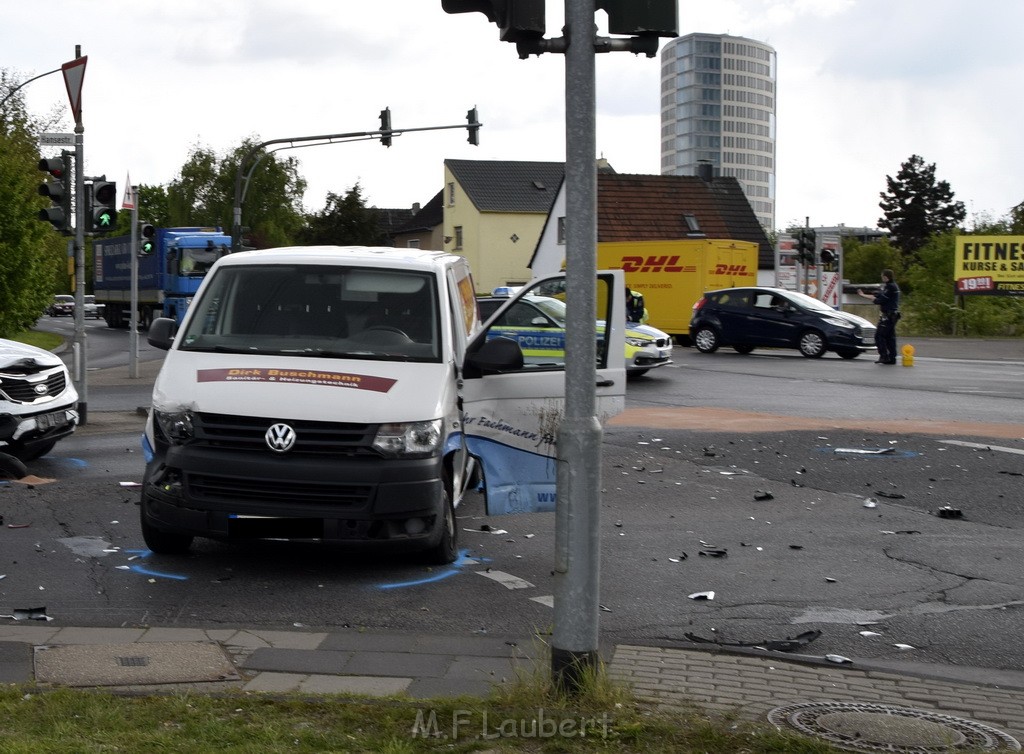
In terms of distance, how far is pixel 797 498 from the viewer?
11.0 metres

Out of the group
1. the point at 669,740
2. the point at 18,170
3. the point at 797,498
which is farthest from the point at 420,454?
the point at 18,170

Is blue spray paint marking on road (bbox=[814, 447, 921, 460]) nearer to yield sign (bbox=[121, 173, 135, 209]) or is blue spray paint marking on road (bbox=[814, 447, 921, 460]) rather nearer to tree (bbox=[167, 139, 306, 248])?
yield sign (bbox=[121, 173, 135, 209])

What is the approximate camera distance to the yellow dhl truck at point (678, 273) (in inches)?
1471

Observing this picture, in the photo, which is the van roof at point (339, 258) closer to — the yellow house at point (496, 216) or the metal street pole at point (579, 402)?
the metal street pole at point (579, 402)

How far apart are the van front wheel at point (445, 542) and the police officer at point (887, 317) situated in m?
21.3

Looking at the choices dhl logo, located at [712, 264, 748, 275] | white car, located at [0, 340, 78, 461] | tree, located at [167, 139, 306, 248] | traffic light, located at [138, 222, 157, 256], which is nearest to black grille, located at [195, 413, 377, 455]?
white car, located at [0, 340, 78, 461]

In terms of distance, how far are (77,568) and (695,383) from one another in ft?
54.7

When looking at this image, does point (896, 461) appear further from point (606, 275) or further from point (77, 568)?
point (77, 568)

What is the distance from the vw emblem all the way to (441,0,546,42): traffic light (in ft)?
9.78

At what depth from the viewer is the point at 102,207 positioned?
58.1 ft

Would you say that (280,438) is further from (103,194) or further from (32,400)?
(103,194)

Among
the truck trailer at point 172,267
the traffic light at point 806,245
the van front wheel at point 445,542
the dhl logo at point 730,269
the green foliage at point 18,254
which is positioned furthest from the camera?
the truck trailer at point 172,267

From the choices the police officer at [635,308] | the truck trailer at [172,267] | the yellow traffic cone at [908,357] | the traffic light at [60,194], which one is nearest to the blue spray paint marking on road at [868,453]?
the traffic light at [60,194]

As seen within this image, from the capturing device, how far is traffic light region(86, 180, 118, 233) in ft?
57.7
